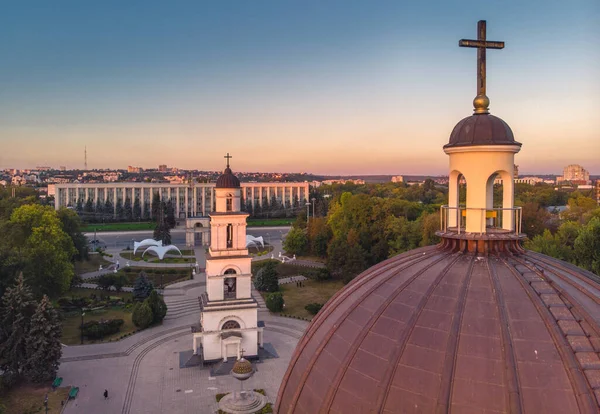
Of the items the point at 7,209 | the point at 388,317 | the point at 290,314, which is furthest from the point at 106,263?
the point at 388,317

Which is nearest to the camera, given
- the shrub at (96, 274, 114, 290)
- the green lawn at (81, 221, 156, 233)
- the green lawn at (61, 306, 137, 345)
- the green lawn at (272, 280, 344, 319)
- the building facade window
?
the building facade window

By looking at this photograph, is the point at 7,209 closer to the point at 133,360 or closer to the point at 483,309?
the point at 133,360

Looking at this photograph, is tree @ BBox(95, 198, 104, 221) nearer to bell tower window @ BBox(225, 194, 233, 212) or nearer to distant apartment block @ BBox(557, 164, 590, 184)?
bell tower window @ BBox(225, 194, 233, 212)

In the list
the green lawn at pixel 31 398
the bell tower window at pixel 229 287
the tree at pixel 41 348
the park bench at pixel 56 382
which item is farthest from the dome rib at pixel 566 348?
the park bench at pixel 56 382

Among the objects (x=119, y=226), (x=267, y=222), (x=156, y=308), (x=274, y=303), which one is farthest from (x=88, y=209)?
(x=274, y=303)

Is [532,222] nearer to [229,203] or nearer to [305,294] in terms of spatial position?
[305,294]

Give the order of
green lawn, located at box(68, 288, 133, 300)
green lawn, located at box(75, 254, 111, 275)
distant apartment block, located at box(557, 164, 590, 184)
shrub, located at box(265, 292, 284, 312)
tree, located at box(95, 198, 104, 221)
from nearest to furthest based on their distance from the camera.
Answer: shrub, located at box(265, 292, 284, 312) → green lawn, located at box(68, 288, 133, 300) → green lawn, located at box(75, 254, 111, 275) → tree, located at box(95, 198, 104, 221) → distant apartment block, located at box(557, 164, 590, 184)

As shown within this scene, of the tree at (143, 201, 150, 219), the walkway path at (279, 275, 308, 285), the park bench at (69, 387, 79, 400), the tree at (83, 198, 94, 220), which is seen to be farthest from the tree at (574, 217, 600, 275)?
the tree at (83, 198, 94, 220)
